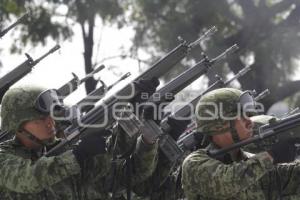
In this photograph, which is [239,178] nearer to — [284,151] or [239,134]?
[239,134]

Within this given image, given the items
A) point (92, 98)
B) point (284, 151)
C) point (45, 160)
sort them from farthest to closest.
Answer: point (92, 98), point (284, 151), point (45, 160)

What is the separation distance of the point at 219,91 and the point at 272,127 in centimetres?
68

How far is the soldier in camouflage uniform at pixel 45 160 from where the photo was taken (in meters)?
5.30

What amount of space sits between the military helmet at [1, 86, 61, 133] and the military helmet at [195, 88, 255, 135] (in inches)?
53.9

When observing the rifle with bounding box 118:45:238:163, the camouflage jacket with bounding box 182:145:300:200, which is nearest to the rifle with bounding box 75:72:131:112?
the rifle with bounding box 118:45:238:163

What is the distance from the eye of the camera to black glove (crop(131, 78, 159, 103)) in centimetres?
605

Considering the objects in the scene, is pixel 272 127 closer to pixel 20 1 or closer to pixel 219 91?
pixel 219 91

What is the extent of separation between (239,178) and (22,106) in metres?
2.10

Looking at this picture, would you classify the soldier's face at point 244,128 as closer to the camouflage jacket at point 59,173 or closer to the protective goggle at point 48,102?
the camouflage jacket at point 59,173

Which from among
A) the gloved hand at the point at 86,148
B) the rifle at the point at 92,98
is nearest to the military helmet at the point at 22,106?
the gloved hand at the point at 86,148

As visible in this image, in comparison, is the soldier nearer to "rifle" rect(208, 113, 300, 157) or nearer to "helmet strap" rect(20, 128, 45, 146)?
"helmet strap" rect(20, 128, 45, 146)

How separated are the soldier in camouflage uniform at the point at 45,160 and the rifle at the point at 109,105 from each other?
0.48ft

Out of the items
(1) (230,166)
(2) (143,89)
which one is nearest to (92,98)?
(2) (143,89)

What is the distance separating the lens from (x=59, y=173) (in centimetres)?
530
